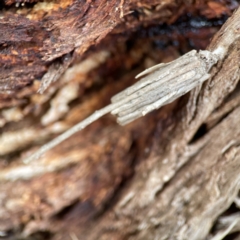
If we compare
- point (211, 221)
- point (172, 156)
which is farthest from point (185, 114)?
point (211, 221)

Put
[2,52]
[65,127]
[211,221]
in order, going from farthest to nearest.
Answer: [65,127], [211,221], [2,52]

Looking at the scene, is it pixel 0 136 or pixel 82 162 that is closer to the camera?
pixel 0 136

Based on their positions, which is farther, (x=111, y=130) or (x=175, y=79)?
(x=111, y=130)

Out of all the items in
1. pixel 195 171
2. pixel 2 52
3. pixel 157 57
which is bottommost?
pixel 195 171

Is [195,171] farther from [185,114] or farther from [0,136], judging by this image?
[0,136]

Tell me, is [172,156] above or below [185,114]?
below

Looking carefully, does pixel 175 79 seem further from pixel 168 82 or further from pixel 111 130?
pixel 111 130

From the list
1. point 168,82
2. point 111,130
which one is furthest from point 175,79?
point 111,130

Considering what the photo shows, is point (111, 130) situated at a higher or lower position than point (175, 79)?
lower
